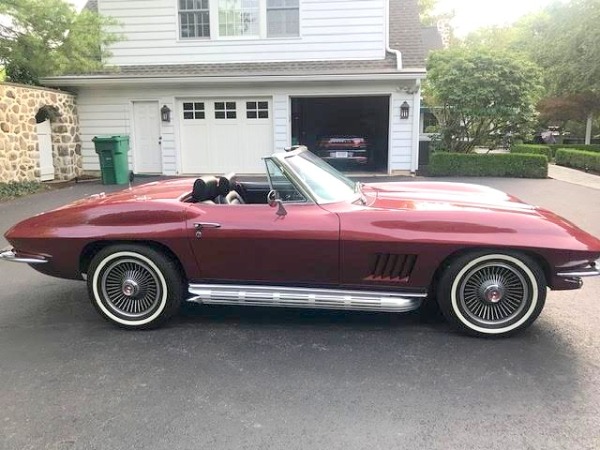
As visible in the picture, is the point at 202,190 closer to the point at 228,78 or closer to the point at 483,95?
the point at 228,78

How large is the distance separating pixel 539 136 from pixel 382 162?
20.1 m

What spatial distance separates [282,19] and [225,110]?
313 centimetres

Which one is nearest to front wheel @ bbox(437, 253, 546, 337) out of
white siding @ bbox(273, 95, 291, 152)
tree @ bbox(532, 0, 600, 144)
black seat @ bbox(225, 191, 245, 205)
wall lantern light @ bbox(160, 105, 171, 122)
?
black seat @ bbox(225, 191, 245, 205)

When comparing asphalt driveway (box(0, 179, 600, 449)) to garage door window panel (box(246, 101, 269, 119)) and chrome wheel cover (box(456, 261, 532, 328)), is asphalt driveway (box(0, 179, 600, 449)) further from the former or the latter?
garage door window panel (box(246, 101, 269, 119))

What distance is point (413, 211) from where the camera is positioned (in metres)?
4.01

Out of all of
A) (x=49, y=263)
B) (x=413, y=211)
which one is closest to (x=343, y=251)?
(x=413, y=211)

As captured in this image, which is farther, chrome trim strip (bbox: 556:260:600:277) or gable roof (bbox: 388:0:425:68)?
gable roof (bbox: 388:0:425:68)

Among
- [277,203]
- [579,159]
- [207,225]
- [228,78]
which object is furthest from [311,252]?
[579,159]

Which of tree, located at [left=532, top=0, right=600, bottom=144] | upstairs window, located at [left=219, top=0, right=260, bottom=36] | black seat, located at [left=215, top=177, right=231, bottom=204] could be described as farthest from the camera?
tree, located at [left=532, top=0, right=600, bottom=144]

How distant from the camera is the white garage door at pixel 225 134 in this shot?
15.3m

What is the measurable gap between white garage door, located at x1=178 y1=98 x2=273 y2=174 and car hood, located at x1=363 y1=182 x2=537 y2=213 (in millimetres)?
10522

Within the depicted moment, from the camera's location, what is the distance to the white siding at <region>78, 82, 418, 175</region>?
1462 cm

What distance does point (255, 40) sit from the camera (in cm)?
1550

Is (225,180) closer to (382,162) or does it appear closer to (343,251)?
(343,251)
